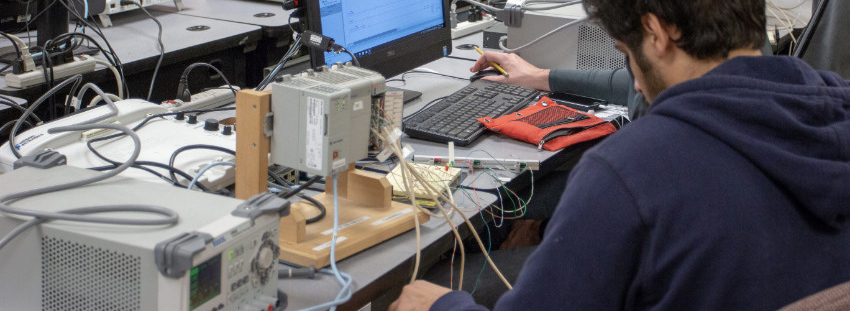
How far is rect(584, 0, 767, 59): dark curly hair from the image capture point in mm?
932

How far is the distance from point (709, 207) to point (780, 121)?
121 mm

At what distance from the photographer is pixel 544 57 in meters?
2.34

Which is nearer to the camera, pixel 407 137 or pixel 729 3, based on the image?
pixel 729 3

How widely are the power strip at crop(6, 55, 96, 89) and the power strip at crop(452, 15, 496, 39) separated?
47.6 inches

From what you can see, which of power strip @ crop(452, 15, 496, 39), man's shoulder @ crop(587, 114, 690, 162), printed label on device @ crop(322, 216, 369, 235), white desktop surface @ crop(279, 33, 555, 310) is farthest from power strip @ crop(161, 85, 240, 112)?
man's shoulder @ crop(587, 114, 690, 162)

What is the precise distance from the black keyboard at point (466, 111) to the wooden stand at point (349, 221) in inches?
16.2

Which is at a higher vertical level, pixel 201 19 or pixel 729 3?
pixel 729 3

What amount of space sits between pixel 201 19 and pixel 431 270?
4.99ft

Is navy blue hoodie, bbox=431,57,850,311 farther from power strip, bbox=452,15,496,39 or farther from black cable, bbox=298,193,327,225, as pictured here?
power strip, bbox=452,15,496,39

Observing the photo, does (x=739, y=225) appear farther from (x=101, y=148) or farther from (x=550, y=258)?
(x=101, y=148)

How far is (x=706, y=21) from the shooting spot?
0.93 meters

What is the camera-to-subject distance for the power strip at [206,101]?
181 centimetres

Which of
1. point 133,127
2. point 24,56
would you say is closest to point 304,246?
point 133,127

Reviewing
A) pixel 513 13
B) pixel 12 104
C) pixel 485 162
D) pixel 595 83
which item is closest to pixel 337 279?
pixel 485 162
